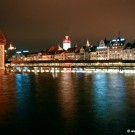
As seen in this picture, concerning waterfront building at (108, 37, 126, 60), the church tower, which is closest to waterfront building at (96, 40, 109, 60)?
waterfront building at (108, 37, 126, 60)

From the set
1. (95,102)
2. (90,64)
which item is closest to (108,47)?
(90,64)

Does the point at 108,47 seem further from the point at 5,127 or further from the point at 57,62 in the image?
the point at 5,127

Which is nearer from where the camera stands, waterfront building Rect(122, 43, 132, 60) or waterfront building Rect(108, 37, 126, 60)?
waterfront building Rect(122, 43, 132, 60)

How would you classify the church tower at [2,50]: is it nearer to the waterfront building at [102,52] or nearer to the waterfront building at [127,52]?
the waterfront building at [102,52]

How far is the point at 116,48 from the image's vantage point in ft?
601

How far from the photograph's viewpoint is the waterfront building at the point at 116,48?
180562 mm

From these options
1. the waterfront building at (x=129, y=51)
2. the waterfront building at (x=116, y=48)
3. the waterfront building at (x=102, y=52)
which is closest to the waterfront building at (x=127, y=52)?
the waterfront building at (x=129, y=51)

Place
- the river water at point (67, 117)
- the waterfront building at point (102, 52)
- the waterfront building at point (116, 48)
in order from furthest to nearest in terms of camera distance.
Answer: the waterfront building at point (102, 52), the waterfront building at point (116, 48), the river water at point (67, 117)

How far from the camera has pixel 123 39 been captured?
188625 mm

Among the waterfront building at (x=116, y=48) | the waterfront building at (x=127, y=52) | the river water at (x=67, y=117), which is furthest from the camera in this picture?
the waterfront building at (x=116, y=48)

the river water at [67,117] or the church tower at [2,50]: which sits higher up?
the church tower at [2,50]

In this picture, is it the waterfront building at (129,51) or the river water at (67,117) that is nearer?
the river water at (67,117)

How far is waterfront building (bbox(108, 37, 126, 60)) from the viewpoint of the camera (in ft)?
592

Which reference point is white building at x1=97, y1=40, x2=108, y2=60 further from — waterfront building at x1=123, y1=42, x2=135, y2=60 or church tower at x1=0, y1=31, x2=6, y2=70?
church tower at x1=0, y1=31, x2=6, y2=70
